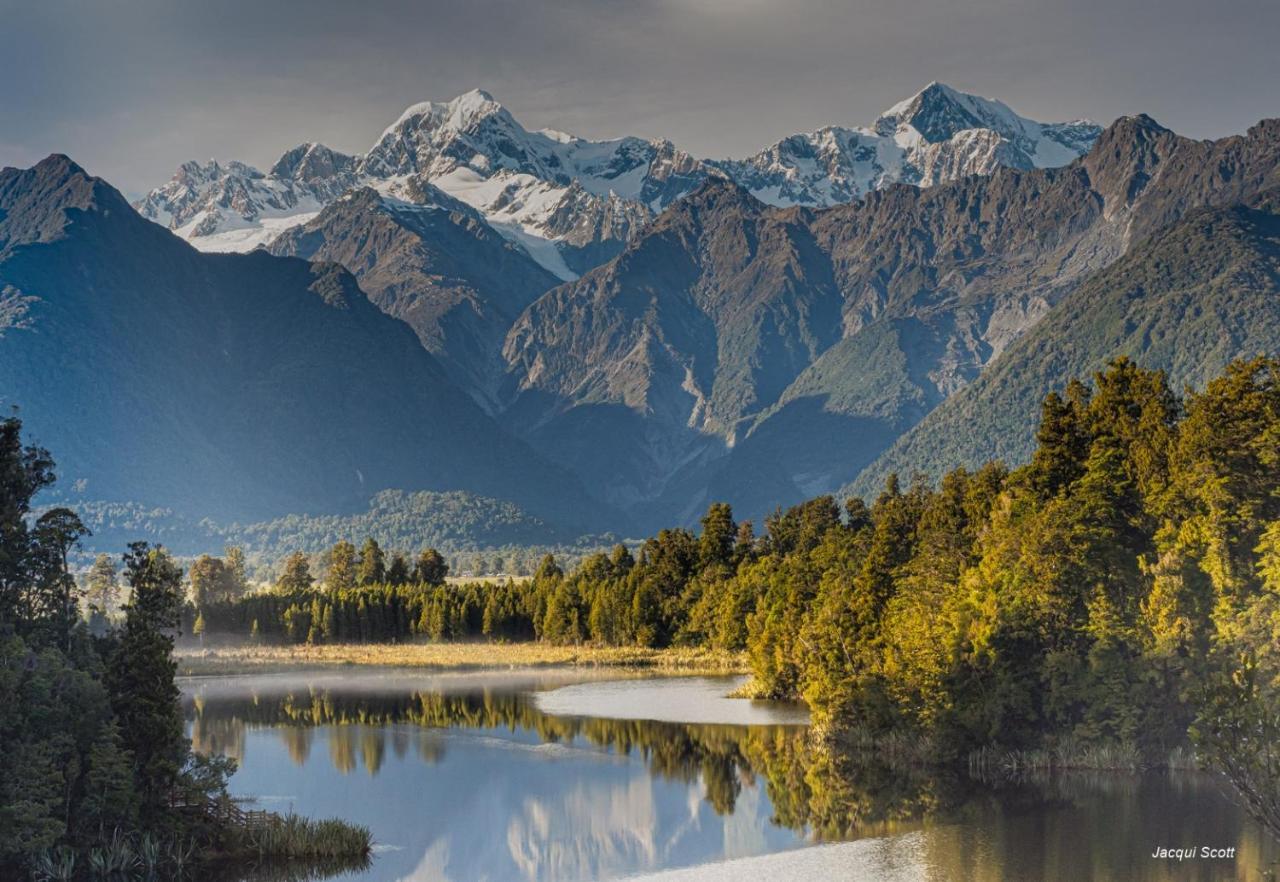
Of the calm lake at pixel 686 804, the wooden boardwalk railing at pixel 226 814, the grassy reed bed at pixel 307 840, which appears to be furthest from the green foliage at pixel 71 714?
the calm lake at pixel 686 804

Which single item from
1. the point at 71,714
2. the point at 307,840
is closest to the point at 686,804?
the point at 307,840

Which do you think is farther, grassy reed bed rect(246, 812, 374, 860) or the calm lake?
grassy reed bed rect(246, 812, 374, 860)

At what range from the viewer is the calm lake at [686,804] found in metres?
64.1

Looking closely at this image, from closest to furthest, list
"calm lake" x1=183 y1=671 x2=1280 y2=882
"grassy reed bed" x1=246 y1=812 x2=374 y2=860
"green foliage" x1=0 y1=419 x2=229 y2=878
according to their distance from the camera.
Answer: "green foliage" x1=0 y1=419 x2=229 y2=878, "calm lake" x1=183 y1=671 x2=1280 y2=882, "grassy reed bed" x1=246 y1=812 x2=374 y2=860

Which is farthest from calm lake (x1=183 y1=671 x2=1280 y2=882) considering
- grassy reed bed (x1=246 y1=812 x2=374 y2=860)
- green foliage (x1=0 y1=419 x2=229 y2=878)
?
green foliage (x1=0 y1=419 x2=229 y2=878)

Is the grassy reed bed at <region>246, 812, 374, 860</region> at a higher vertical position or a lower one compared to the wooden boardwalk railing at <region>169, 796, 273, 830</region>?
lower

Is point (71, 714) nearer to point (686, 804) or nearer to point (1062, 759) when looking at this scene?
point (686, 804)

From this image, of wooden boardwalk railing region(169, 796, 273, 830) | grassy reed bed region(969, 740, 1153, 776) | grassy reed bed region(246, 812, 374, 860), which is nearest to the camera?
wooden boardwalk railing region(169, 796, 273, 830)

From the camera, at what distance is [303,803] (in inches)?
3231

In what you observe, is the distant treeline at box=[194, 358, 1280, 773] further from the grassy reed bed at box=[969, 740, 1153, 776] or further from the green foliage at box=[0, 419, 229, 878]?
the green foliage at box=[0, 419, 229, 878]

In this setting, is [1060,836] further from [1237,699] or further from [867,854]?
[1237,699]

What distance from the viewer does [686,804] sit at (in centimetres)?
8131

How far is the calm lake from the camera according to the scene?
210ft

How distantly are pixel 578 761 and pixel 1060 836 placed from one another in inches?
1479
